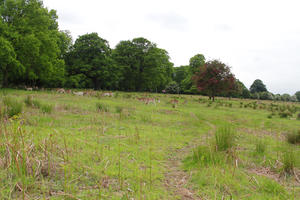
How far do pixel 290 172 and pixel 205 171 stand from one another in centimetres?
168

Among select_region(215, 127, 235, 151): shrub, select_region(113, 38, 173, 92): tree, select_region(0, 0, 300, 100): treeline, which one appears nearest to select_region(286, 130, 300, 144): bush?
select_region(215, 127, 235, 151): shrub

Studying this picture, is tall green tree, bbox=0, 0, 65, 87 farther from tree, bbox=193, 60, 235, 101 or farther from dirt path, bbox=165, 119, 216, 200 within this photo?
dirt path, bbox=165, 119, 216, 200

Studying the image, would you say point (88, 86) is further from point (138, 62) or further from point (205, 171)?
point (205, 171)

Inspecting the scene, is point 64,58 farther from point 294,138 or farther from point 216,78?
point 294,138

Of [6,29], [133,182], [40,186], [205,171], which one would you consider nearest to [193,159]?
[205,171]

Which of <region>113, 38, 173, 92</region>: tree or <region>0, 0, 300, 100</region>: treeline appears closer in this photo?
<region>0, 0, 300, 100</region>: treeline

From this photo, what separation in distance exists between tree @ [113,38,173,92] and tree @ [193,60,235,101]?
1929cm

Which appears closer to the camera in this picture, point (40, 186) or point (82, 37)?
point (40, 186)

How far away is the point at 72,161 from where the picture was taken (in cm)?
349

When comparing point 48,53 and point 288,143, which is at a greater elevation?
point 48,53

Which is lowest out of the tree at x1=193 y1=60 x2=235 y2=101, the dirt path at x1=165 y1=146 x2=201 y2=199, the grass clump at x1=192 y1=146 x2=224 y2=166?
the dirt path at x1=165 y1=146 x2=201 y2=199

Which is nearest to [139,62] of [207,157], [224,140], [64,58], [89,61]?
[89,61]

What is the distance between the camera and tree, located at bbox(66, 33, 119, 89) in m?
37.0

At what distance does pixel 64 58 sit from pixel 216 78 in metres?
29.7
